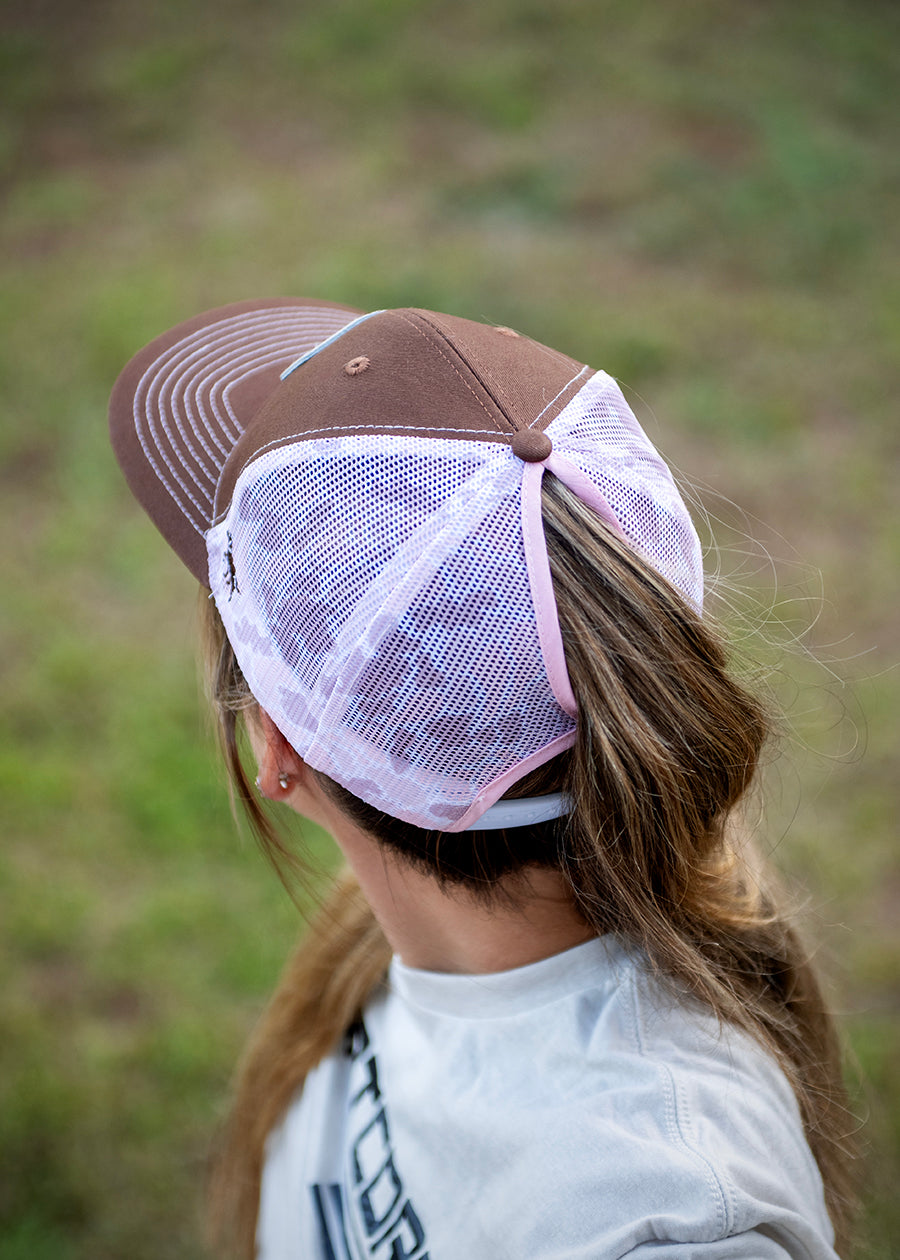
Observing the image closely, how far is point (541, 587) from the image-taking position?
968mm

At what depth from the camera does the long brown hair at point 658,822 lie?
992 millimetres

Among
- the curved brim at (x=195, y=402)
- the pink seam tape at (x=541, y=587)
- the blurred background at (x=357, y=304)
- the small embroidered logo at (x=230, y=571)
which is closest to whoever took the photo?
the pink seam tape at (x=541, y=587)

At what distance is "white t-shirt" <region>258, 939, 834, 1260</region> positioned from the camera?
3.42ft

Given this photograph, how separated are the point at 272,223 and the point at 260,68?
1741mm

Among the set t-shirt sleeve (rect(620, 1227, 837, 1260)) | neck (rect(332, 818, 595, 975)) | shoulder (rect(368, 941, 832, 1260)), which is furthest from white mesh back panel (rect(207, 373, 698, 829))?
t-shirt sleeve (rect(620, 1227, 837, 1260))

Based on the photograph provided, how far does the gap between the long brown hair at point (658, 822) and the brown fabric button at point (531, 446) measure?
3 cm

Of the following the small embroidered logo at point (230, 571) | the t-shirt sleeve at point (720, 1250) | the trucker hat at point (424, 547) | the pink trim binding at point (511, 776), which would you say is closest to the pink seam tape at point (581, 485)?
the trucker hat at point (424, 547)

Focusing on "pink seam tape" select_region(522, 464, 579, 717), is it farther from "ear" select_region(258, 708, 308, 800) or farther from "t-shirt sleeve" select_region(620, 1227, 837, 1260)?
"t-shirt sleeve" select_region(620, 1227, 837, 1260)

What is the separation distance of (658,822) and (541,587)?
28 centimetres

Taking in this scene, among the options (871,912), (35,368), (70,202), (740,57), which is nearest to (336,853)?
(871,912)

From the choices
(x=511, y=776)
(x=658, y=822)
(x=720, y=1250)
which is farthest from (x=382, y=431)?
(x=720, y=1250)

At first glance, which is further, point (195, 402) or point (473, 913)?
point (195, 402)

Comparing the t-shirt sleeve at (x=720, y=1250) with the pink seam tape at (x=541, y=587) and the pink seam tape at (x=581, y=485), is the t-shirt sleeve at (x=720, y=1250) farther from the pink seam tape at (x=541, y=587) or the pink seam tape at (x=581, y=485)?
the pink seam tape at (x=581, y=485)

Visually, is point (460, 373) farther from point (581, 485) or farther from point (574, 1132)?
point (574, 1132)
